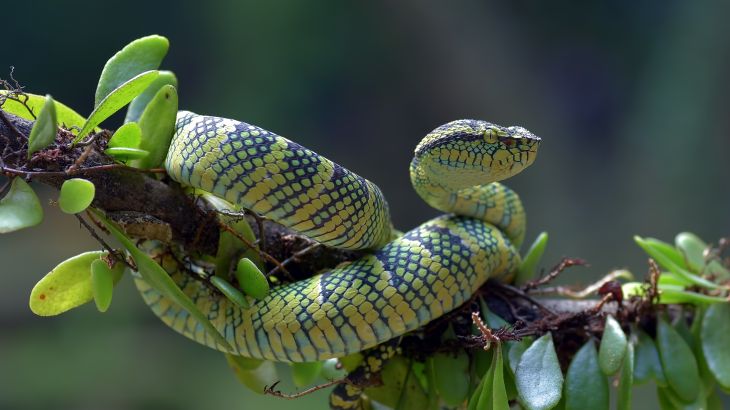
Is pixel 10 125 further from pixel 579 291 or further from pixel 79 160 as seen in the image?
pixel 579 291

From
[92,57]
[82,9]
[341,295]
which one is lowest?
[92,57]

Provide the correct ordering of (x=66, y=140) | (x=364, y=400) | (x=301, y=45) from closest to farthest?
(x=66, y=140)
(x=364, y=400)
(x=301, y=45)

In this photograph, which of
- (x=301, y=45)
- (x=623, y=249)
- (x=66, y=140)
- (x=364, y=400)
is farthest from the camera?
(x=301, y=45)

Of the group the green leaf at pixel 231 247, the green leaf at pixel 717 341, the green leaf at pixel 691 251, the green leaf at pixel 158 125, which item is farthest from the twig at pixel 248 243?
the green leaf at pixel 691 251

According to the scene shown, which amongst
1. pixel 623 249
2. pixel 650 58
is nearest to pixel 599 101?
pixel 650 58

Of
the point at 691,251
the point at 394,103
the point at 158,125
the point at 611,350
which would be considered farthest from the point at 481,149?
the point at 394,103

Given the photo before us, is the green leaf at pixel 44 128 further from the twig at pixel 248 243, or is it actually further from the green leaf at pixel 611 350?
the green leaf at pixel 611 350

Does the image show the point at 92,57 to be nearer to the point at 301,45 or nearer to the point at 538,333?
the point at 301,45
